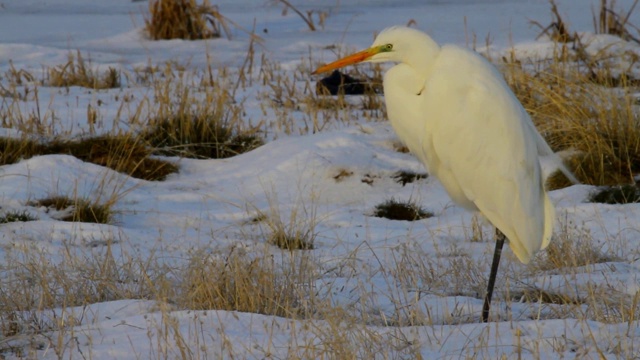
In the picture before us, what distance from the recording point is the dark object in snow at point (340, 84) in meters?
7.77

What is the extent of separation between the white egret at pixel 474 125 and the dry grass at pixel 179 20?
6937mm

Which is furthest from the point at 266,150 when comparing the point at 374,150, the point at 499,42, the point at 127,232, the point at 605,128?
the point at 499,42

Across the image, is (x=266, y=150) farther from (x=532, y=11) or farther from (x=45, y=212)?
(x=532, y=11)

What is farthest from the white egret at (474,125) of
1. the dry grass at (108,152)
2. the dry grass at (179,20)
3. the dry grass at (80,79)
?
the dry grass at (179,20)

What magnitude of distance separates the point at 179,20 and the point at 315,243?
21.1 feet

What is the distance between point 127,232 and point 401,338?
219 centimetres

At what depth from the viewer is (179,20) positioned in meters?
10.5

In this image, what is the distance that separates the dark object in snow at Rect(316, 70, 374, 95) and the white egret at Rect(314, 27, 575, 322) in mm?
4148

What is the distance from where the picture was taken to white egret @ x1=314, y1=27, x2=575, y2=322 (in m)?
3.41

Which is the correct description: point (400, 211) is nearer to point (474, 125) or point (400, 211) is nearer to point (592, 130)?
point (592, 130)

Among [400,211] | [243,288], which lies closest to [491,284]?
[243,288]

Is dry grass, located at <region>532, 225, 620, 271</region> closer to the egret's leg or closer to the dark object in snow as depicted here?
the egret's leg

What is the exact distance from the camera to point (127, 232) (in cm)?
462

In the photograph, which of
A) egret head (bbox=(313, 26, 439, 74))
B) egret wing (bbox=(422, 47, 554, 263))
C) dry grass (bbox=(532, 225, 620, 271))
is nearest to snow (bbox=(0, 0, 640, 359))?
dry grass (bbox=(532, 225, 620, 271))
